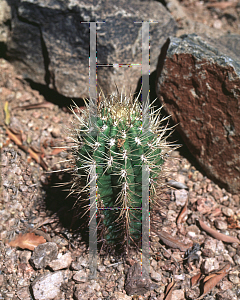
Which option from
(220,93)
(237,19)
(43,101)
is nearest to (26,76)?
(43,101)

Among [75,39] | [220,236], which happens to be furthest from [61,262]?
[75,39]

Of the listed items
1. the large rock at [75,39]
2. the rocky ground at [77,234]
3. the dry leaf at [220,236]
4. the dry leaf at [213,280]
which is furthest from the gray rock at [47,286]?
the large rock at [75,39]

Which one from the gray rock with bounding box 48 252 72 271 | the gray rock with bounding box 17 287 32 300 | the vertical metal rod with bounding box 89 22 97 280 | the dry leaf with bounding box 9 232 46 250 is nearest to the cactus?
the vertical metal rod with bounding box 89 22 97 280

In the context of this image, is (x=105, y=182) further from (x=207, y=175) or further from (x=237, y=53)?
(x=237, y=53)

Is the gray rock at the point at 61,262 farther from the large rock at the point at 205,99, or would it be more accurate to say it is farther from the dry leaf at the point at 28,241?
the large rock at the point at 205,99

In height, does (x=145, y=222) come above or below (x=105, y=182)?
below
